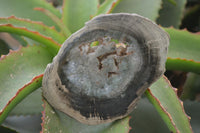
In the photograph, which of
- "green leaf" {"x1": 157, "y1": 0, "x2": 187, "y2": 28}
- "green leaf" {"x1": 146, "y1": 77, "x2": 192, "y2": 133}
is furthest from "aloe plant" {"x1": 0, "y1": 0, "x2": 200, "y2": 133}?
"green leaf" {"x1": 157, "y1": 0, "x2": 187, "y2": 28}

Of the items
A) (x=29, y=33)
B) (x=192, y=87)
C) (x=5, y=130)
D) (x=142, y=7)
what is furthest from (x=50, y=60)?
(x=192, y=87)

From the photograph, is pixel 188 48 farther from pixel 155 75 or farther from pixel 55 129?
pixel 55 129

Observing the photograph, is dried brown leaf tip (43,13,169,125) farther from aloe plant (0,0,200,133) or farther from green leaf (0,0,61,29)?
green leaf (0,0,61,29)

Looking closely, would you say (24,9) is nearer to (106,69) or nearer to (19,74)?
(19,74)

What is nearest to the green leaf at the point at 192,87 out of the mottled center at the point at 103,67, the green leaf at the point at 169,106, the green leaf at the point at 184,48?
the green leaf at the point at 184,48

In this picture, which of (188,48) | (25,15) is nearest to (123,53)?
(188,48)
